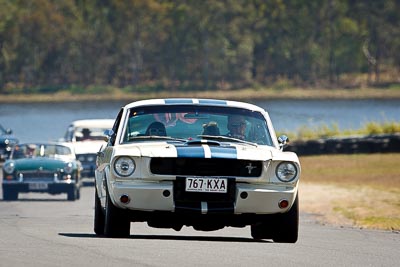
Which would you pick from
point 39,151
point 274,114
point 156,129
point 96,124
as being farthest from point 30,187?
point 274,114

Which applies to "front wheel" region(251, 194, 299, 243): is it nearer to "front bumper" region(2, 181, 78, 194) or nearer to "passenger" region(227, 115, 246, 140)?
"passenger" region(227, 115, 246, 140)

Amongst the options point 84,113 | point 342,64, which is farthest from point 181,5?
point 84,113

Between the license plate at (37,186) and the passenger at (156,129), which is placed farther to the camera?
the license plate at (37,186)

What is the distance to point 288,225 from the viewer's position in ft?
43.8

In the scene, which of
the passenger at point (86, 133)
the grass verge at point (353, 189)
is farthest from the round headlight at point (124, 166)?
the passenger at point (86, 133)

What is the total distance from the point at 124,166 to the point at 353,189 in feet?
58.7

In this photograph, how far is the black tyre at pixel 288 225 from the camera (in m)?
13.2

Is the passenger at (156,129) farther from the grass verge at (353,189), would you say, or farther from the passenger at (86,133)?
the passenger at (86,133)

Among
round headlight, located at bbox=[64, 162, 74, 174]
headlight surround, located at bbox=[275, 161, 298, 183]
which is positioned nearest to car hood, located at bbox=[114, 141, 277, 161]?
headlight surround, located at bbox=[275, 161, 298, 183]

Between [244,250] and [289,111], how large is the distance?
83884mm

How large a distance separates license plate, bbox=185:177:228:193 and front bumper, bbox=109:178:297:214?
51 mm

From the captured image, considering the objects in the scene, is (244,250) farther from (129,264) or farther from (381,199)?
(381,199)

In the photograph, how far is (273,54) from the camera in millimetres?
121938

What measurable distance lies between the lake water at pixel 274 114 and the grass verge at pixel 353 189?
32.2m
